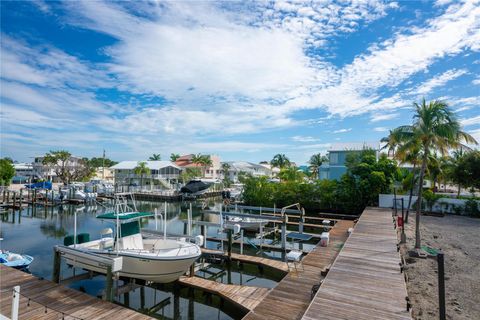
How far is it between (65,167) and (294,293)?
221 feet

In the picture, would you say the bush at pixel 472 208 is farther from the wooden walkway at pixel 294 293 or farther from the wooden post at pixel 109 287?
the wooden post at pixel 109 287

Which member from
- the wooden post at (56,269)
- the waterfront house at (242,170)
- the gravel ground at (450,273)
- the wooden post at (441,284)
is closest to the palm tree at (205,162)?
the waterfront house at (242,170)

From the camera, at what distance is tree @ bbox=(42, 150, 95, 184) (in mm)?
61406

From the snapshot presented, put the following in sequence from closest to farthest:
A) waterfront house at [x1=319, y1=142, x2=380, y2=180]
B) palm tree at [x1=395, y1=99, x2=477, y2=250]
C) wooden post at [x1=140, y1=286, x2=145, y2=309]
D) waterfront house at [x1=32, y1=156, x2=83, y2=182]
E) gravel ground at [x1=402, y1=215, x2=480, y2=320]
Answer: gravel ground at [x1=402, y1=215, x2=480, y2=320] < wooden post at [x1=140, y1=286, x2=145, y2=309] < palm tree at [x1=395, y1=99, x2=477, y2=250] < waterfront house at [x1=319, y1=142, x2=380, y2=180] < waterfront house at [x1=32, y1=156, x2=83, y2=182]

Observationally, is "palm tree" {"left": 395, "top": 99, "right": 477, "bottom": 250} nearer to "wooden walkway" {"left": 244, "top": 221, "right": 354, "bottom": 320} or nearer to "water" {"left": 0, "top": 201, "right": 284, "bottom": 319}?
"wooden walkway" {"left": 244, "top": 221, "right": 354, "bottom": 320}

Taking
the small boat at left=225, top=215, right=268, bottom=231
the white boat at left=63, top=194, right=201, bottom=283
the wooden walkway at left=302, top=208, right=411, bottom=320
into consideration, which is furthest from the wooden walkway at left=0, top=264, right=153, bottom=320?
the small boat at left=225, top=215, right=268, bottom=231

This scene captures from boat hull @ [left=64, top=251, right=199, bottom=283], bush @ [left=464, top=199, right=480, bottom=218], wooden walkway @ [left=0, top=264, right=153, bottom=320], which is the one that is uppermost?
bush @ [left=464, top=199, right=480, bottom=218]

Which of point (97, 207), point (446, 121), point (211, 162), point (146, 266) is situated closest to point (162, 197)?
point (97, 207)

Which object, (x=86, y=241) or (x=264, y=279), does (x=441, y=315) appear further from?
(x=86, y=241)

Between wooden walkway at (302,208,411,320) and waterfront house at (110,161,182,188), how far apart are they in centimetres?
5051

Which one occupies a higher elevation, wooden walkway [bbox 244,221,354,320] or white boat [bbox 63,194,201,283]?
white boat [bbox 63,194,201,283]

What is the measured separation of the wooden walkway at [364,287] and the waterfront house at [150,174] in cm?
5051

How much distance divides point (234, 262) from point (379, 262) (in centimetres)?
717

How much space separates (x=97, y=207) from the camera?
38.5 meters
